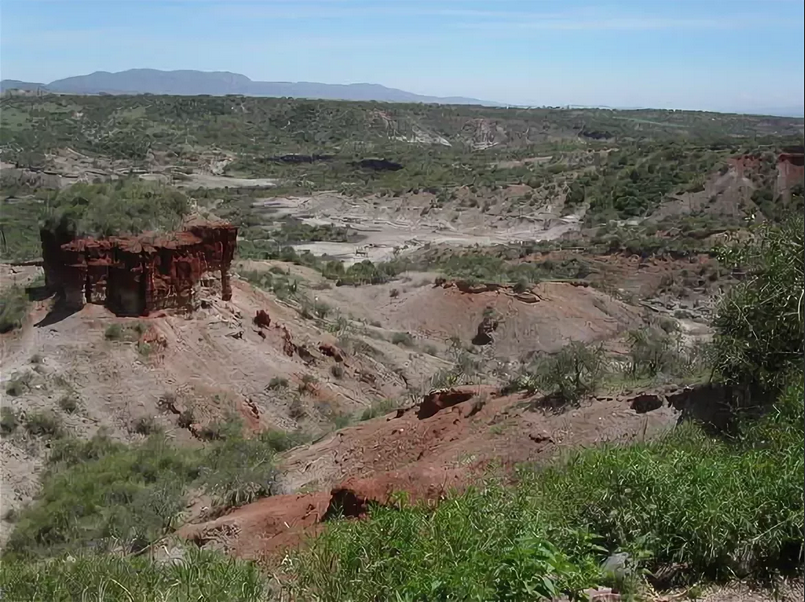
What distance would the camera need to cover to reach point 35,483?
1330 centimetres

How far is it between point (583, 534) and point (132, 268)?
561 inches

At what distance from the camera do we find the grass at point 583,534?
181 inches

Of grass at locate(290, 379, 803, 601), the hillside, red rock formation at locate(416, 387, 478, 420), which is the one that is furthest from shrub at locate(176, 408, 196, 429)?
grass at locate(290, 379, 803, 601)

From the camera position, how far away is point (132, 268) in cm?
Answer: 1747

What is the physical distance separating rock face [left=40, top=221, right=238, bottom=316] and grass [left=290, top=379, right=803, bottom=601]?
41.5 ft

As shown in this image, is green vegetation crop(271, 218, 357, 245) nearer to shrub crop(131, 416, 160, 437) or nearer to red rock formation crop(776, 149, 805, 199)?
red rock formation crop(776, 149, 805, 199)

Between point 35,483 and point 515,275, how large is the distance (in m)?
23.6

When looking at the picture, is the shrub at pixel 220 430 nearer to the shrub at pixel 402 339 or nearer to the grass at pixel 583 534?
the shrub at pixel 402 339

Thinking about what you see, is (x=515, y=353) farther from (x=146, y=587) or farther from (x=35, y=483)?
(x=146, y=587)

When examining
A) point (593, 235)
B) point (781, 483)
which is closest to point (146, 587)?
point (781, 483)

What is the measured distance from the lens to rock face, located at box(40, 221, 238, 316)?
57.0 feet

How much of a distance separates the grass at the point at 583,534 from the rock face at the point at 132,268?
12.7 meters

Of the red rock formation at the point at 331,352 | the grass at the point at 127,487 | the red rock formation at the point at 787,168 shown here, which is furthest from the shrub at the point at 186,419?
the red rock formation at the point at 787,168

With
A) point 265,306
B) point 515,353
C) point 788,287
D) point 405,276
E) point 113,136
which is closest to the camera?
point 788,287
